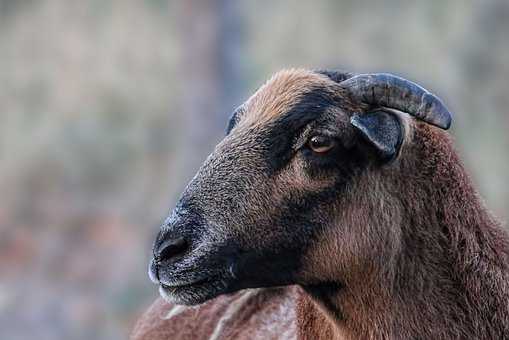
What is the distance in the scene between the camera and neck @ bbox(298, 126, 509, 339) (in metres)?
5.37

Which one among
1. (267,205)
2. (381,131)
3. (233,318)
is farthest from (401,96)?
(233,318)

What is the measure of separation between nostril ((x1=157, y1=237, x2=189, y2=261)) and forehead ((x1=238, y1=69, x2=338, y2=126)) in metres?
0.68

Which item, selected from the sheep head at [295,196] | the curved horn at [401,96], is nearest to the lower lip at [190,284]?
the sheep head at [295,196]

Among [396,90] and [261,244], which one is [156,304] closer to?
[261,244]

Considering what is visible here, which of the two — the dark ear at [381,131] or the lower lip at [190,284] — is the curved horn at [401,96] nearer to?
the dark ear at [381,131]

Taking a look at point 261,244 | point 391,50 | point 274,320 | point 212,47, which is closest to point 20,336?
point 212,47

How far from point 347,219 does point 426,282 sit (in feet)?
1.65

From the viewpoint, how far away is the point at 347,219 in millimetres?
5281

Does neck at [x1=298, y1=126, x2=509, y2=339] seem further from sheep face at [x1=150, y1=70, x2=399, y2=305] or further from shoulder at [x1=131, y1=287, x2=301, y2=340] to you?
shoulder at [x1=131, y1=287, x2=301, y2=340]

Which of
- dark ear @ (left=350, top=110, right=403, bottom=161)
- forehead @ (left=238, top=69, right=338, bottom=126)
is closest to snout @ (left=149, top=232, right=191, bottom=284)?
forehead @ (left=238, top=69, right=338, bottom=126)

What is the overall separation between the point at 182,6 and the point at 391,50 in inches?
199

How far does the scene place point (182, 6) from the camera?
17328 millimetres

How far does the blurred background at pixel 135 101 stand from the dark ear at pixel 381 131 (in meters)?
10.7

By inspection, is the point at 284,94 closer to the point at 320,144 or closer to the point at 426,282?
the point at 320,144
